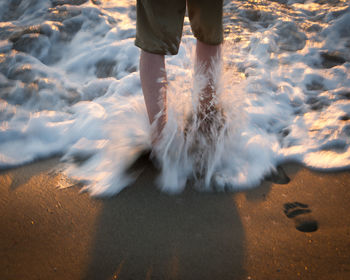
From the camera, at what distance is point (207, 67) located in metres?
1.48

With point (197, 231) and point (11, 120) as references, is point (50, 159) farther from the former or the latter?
point (197, 231)

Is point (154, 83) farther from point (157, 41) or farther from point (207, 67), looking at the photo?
point (207, 67)

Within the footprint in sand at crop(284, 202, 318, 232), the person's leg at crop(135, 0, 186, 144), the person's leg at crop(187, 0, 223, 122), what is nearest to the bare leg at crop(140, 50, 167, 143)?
the person's leg at crop(135, 0, 186, 144)

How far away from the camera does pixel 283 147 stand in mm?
1624

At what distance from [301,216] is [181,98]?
2.88 feet

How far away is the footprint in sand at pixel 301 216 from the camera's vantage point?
1161mm

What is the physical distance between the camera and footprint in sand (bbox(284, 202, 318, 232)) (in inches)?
45.7

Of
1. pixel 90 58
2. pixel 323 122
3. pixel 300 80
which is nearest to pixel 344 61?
pixel 300 80

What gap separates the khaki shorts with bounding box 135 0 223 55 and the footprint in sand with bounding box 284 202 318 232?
0.97 meters

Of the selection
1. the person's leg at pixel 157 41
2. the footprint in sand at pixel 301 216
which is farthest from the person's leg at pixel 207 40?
the footprint in sand at pixel 301 216

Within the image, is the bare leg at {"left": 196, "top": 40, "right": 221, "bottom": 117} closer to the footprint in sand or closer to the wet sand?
the wet sand

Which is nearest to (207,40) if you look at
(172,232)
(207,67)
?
(207,67)

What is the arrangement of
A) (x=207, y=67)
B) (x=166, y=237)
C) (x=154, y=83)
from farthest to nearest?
(x=207, y=67) < (x=154, y=83) < (x=166, y=237)

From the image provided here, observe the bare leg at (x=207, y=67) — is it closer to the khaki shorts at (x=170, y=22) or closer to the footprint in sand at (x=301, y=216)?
the khaki shorts at (x=170, y=22)
